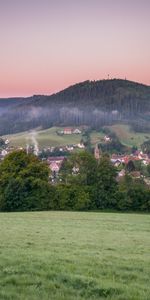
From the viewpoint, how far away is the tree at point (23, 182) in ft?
204

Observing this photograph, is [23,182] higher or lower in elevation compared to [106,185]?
higher

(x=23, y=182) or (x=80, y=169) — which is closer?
(x=23, y=182)

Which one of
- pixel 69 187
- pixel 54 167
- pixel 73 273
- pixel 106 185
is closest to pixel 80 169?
pixel 69 187

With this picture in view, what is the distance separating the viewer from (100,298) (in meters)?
9.63

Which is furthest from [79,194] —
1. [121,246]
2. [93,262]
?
[93,262]

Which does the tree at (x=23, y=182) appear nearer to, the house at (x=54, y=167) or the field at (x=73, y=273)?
the house at (x=54, y=167)

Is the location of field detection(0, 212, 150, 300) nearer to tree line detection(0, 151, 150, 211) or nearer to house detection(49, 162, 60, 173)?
tree line detection(0, 151, 150, 211)

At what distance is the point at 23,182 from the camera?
2468 inches

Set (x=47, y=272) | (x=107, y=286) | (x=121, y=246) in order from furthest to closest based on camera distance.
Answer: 1. (x=121, y=246)
2. (x=47, y=272)
3. (x=107, y=286)

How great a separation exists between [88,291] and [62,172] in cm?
6031

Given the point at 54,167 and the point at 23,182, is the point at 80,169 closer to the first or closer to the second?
the point at 23,182

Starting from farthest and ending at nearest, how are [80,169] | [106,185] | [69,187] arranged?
[80,169] → [106,185] → [69,187]

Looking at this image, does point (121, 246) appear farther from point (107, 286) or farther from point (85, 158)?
point (85, 158)

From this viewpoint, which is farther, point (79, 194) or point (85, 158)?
point (85, 158)
